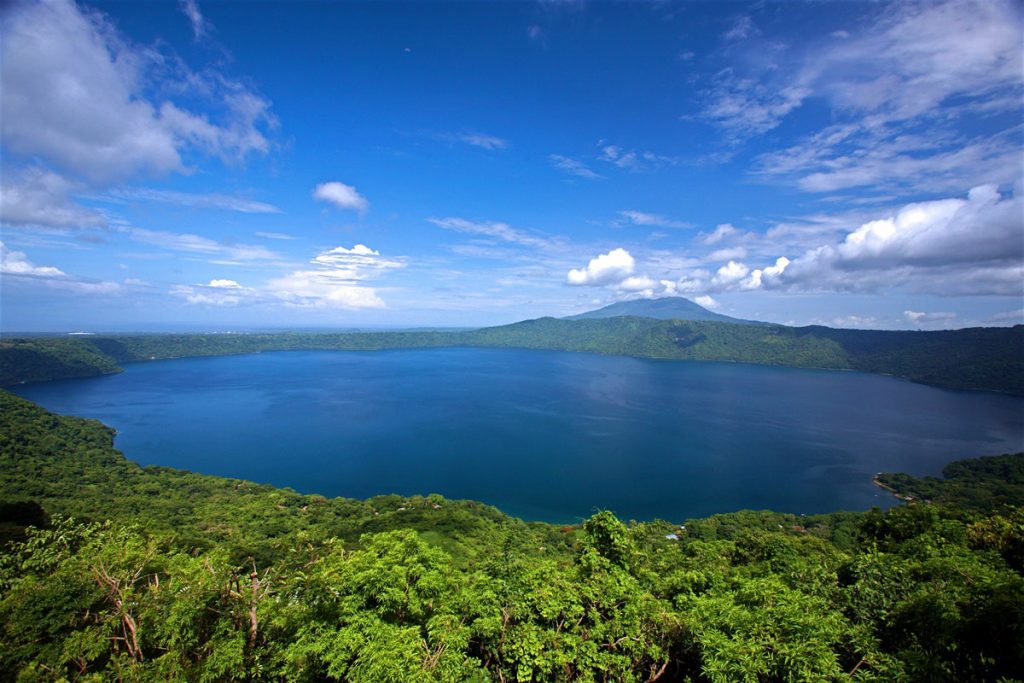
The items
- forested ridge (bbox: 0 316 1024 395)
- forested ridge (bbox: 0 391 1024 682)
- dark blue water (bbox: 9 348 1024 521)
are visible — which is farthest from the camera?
forested ridge (bbox: 0 316 1024 395)

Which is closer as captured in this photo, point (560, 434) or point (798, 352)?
point (560, 434)

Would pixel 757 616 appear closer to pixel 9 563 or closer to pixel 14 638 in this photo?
pixel 14 638

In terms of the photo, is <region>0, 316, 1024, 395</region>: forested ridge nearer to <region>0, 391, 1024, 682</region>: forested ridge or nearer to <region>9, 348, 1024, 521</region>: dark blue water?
<region>9, 348, 1024, 521</region>: dark blue water

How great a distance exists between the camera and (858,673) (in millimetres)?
A: 6816

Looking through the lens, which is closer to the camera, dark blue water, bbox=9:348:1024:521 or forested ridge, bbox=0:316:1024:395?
dark blue water, bbox=9:348:1024:521

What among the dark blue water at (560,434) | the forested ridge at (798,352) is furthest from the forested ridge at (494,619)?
the forested ridge at (798,352)

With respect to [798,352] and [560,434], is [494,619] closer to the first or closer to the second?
[560,434]

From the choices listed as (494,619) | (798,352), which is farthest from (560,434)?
(798,352)

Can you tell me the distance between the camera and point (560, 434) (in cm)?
6875

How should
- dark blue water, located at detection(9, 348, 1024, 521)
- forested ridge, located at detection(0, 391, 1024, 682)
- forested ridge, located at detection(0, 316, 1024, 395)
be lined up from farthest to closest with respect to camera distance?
1. forested ridge, located at detection(0, 316, 1024, 395)
2. dark blue water, located at detection(9, 348, 1024, 521)
3. forested ridge, located at detection(0, 391, 1024, 682)

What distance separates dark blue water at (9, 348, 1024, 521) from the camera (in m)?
48.9

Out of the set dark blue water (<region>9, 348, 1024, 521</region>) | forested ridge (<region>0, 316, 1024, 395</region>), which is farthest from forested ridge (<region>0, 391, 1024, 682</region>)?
forested ridge (<region>0, 316, 1024, 395</region>)

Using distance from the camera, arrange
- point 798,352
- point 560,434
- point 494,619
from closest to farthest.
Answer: point 494,619, point 560,434, point 798,352

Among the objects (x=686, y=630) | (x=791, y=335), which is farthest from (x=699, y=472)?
(x=791, y=335)
